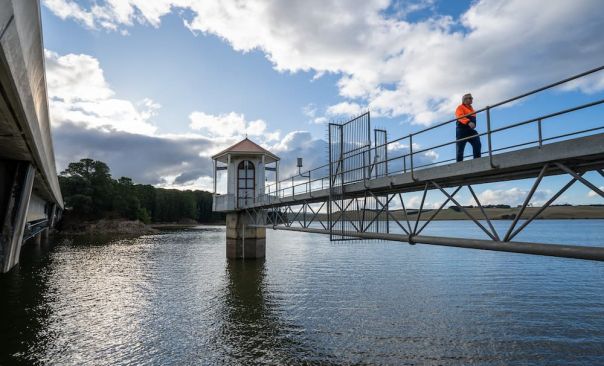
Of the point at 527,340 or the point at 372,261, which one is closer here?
the point at 527,340

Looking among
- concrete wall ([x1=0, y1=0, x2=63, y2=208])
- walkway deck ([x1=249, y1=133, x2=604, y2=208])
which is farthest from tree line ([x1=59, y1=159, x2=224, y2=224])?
walkway deck ([x1=249, y1=133, x2=604, y2=208])

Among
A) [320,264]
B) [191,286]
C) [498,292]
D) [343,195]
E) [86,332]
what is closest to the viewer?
[86,332]

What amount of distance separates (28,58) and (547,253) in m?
11.3

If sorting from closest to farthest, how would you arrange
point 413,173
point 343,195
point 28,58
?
point 28,58 → point 413,173 → point 343,195

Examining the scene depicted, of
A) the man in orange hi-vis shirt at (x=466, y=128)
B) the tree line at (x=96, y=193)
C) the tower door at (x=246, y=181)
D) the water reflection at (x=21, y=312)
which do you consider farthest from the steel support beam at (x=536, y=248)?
the tree line at (x=96, y=193)

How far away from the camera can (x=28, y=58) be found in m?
8.12

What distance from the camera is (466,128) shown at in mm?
10133

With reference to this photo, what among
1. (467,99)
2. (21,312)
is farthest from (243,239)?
(467,99)

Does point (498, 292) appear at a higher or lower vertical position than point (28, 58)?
lower

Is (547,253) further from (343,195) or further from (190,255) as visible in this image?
(190,255)

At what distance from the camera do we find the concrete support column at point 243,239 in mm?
32812

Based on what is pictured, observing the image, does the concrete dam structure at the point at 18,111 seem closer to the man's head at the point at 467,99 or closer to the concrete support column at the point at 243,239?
the man's head at the point at 467,99

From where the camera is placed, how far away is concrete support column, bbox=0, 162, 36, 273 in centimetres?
1555

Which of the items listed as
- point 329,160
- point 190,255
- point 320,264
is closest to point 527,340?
point 329,160
